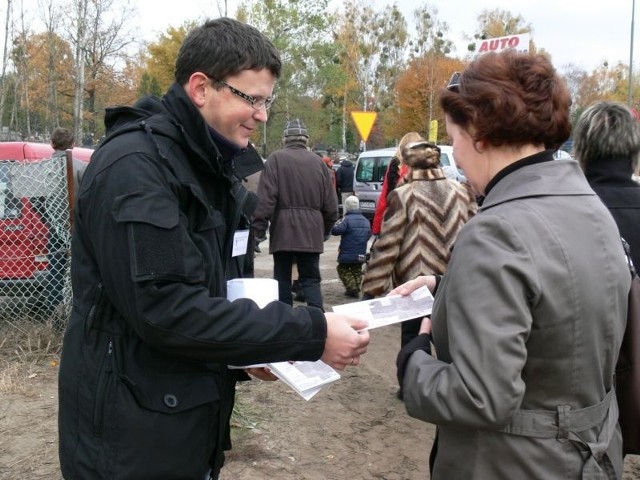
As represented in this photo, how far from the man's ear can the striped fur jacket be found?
301 cm

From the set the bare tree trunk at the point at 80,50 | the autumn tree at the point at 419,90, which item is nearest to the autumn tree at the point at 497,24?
the autumn tree at the point at 419,90

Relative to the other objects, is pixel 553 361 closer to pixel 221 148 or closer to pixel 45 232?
pixel 221 148

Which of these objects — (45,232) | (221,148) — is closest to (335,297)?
(45,232)

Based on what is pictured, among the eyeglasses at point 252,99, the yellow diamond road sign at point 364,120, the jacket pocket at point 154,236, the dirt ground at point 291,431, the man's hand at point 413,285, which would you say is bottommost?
the dirt ground at point 291,431

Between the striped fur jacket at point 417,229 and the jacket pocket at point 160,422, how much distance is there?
3.06m

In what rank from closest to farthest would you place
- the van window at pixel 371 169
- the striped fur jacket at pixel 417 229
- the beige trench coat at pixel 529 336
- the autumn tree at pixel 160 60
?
the beige trench coat at pixel 529 336
the striped fur jacket at pixel 417 229
the van window at pixel 371 169
the autumn tree at pixel 160 60

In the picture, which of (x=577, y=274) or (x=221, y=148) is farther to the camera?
(x=221, y=148)

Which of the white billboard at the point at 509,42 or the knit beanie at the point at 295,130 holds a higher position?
the white billboard at the point at 509,42

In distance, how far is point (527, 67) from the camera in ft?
5.65

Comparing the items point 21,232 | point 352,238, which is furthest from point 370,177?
point 21,232

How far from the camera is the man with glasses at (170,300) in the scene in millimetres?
1589

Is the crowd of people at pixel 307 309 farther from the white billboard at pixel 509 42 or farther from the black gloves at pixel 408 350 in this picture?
the white billboard at pixel 509 42

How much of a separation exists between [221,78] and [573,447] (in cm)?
136

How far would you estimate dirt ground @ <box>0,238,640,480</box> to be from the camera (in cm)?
371
